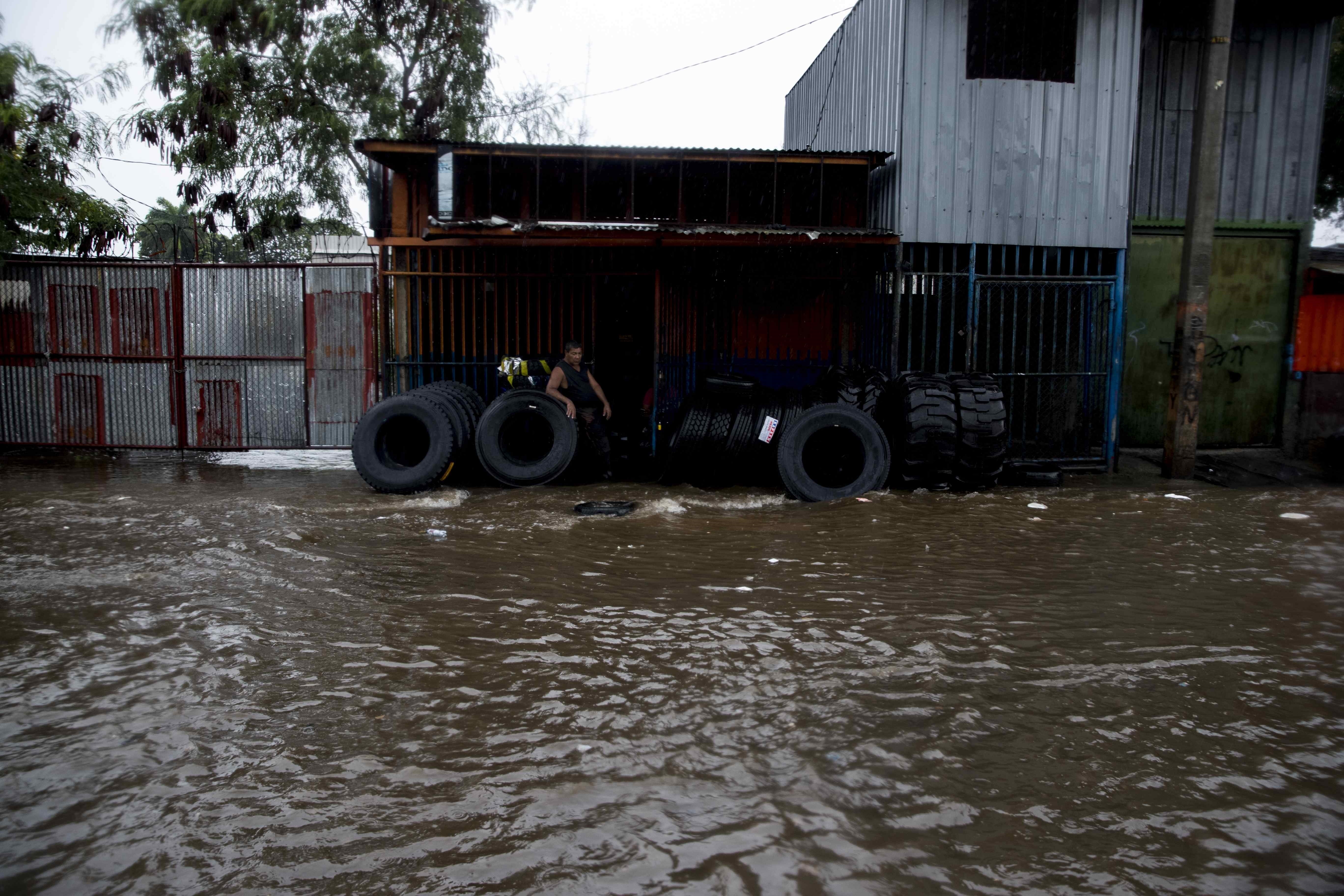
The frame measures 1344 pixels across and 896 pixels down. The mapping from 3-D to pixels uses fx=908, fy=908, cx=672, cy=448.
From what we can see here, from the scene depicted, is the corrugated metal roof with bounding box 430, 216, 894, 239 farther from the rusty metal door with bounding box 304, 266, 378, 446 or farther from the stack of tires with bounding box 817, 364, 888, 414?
the rusty metal door with bounding box 304, 266, 378, 446

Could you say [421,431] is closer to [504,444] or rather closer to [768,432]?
[504,444]

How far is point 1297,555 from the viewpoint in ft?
22.7

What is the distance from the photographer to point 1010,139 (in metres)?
10.9

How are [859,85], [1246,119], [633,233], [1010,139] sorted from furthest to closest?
[859,85], [1246,119], [1010,139], [633,233]

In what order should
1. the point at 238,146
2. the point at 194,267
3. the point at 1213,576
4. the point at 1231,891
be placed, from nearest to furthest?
1. the point at 1231,891
2. the point at 1213,576
3. the point at 194,267
4. the point at 238,146

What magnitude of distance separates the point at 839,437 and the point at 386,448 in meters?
5.00

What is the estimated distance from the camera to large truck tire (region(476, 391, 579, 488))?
9938mm

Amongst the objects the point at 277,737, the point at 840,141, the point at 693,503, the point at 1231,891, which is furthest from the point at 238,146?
the point at 1231,891

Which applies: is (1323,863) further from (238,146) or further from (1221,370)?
(238,146)

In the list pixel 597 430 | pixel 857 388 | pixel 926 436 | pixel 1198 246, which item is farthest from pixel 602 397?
pixel 1198 246

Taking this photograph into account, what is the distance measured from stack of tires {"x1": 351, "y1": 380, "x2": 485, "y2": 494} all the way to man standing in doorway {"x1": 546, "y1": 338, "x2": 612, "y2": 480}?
3.25 ft

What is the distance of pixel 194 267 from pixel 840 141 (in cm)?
911

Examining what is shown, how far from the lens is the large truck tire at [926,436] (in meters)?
9.48

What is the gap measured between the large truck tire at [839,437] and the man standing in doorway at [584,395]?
2093 mm
